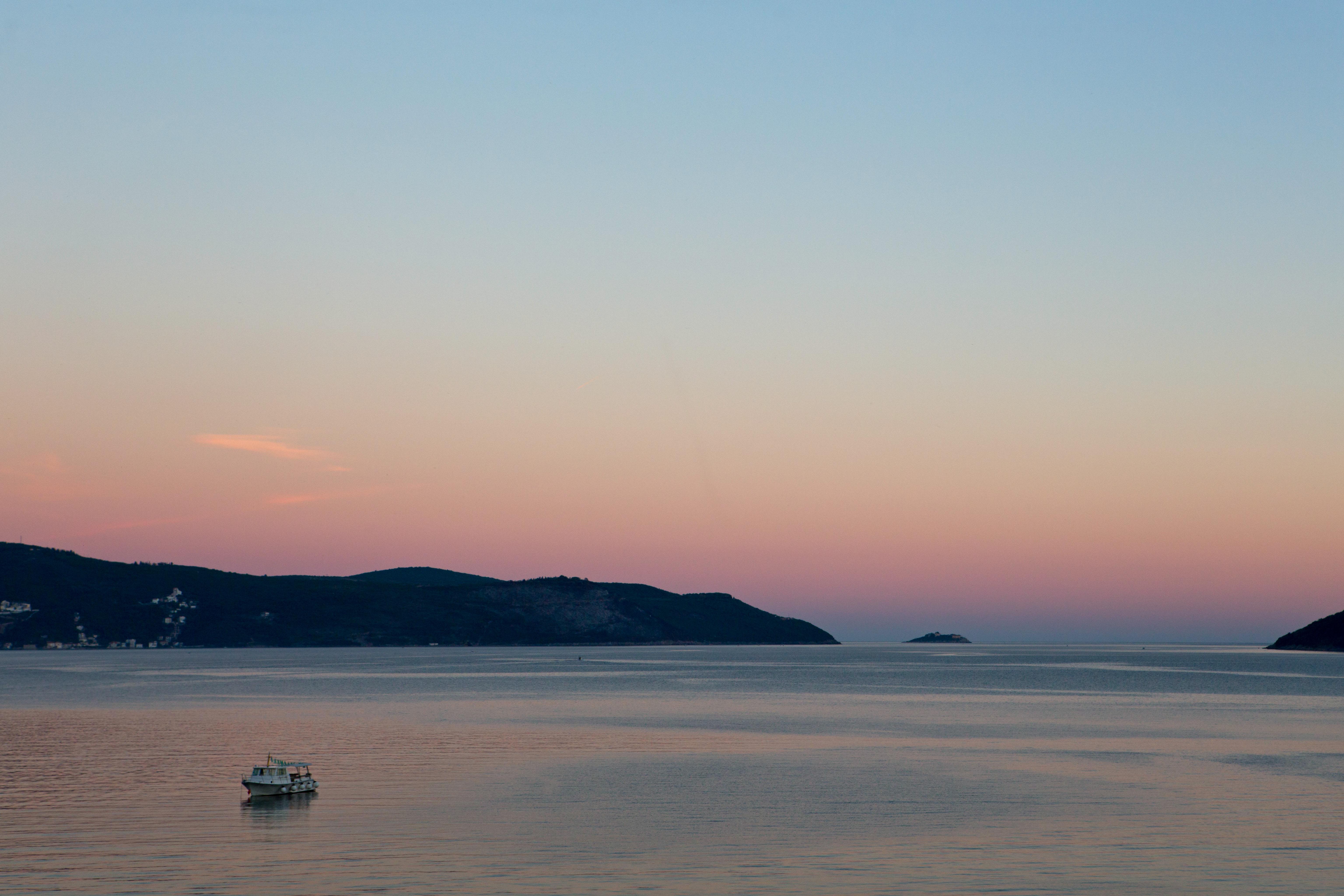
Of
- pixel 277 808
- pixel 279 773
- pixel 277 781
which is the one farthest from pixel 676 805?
pixel 279 773

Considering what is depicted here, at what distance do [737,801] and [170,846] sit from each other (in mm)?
25798

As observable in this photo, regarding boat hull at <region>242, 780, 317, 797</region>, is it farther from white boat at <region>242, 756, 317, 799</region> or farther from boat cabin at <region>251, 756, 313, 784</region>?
boat cabin at <region>251, 756, 313, 784</region>

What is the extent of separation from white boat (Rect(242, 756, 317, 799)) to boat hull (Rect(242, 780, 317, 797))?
1 cm

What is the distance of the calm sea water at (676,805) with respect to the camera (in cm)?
4238

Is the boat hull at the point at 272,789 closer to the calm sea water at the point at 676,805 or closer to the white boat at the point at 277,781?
the white boat at the point at 277,781

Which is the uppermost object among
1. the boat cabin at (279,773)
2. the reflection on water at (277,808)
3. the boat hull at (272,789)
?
the boat cabin at (279,773)

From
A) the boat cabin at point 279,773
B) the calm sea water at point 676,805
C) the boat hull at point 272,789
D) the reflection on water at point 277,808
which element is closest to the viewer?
the calm sea water at point 676,805

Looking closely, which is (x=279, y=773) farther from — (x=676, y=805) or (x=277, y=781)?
(x=676, y=805)

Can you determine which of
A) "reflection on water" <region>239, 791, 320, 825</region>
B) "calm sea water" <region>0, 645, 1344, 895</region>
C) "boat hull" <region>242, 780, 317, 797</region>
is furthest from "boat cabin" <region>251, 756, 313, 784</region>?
"calm sea water" <region>0, 645, 1344, 895</region>

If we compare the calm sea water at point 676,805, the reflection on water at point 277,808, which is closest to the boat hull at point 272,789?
the reflection on water at point 277,808

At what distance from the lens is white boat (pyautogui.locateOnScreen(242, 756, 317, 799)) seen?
2329 inches

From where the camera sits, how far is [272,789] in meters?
59.2

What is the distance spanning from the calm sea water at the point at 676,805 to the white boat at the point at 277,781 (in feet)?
2.43

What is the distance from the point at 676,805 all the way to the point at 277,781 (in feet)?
63.5
